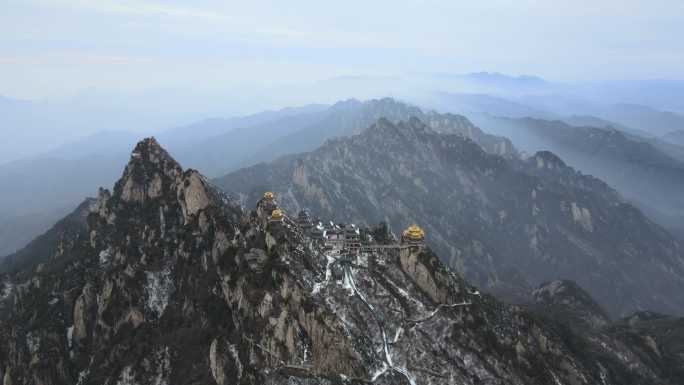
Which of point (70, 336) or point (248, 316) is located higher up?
point (248, 316)

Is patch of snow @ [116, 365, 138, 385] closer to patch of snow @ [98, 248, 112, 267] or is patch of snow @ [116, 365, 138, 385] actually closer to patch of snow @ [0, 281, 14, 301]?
patch of snow @ [98, 248, 112, 267]

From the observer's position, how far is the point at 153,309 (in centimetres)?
13188

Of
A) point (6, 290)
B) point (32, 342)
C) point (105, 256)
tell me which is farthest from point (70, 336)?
point (6, 290)

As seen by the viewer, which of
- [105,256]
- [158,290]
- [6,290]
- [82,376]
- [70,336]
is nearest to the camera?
[82,376]

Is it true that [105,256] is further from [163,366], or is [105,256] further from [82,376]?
[163,366]

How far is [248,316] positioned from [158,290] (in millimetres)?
39868

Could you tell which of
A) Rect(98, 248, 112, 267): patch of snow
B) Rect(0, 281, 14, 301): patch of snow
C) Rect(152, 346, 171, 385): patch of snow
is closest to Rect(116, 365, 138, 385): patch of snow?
Rect(152, 346, 171, 385): patch of snow

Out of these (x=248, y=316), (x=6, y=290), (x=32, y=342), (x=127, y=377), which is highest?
(x=248, y=316)

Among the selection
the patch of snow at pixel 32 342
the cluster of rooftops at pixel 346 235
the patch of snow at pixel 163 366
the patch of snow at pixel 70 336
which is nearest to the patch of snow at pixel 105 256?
the patch of snow at pixel 70 336

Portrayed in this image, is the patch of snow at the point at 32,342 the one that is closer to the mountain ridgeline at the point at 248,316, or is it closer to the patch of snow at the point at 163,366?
the mountain ridgeline at the point at 248,316

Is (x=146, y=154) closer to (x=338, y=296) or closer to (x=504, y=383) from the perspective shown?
(x=338, y=296)

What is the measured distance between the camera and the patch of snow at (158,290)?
132 metres

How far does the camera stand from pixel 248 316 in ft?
362

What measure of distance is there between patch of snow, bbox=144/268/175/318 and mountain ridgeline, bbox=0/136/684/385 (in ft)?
1.13
